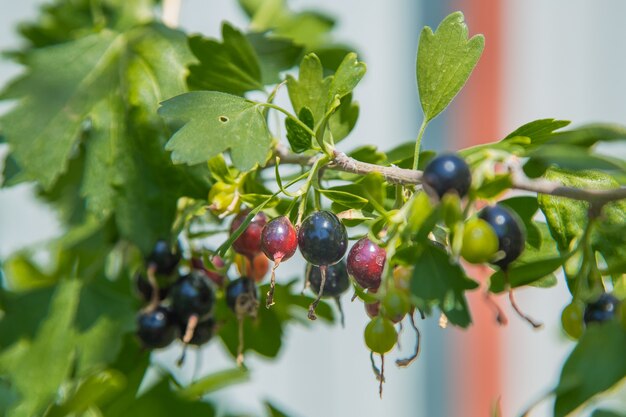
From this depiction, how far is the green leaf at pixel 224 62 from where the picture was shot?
2.61 feet

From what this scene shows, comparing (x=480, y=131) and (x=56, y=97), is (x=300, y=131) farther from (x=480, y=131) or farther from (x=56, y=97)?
(x=480, y=131)

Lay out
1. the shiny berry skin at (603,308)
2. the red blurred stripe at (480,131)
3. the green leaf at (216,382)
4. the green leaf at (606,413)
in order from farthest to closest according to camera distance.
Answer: the red blurred stripe at (480,131) < the green leaf at (216,382) < the shiny berry skin at (603,308) < the green leaf at (606,413)

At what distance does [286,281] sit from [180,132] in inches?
12.5

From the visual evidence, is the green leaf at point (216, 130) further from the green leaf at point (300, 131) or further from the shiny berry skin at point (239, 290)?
the shiny berry skin at point (239, 290)

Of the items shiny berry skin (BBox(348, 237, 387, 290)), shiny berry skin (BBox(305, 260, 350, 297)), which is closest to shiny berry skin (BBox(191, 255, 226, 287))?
shiny berry skin (BBox(305, 260, 350, 297))

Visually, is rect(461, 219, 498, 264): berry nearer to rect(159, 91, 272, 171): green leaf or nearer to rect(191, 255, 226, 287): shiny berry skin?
rect(159, 91, 272, 171): green leaf

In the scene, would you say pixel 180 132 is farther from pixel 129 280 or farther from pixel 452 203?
pixel 129 280

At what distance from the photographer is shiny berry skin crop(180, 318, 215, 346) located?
827 millimetres

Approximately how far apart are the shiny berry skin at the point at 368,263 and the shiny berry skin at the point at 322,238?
1cm

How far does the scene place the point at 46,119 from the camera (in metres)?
0.84

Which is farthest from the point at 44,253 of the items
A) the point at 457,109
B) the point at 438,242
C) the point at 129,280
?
the point at 457,109

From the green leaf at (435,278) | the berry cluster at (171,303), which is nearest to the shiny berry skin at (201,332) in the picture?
the berry cluster at (171,303)

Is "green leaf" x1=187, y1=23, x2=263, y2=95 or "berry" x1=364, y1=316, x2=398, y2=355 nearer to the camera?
"berry" x1=364, y1=316, x2=398, y2=355

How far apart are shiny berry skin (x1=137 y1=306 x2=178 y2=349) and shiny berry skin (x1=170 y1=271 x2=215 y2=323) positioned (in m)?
0.03
